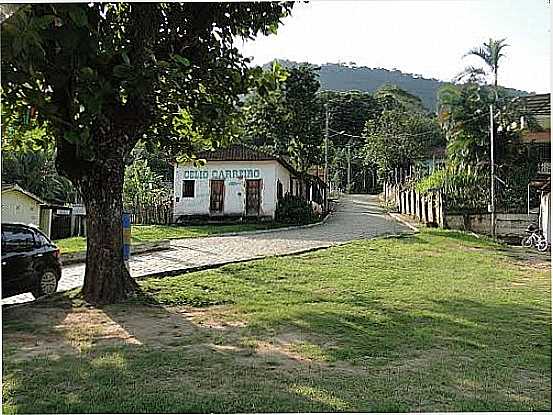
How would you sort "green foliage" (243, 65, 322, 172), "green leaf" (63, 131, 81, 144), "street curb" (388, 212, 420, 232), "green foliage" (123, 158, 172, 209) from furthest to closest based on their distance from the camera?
"green foliage" (123, 158, 172, 209), "green foliage" (243, 65, 322, 172), "street curb" (388, 212, 420, 232), "green leaf" (63, 131, 81, 144)

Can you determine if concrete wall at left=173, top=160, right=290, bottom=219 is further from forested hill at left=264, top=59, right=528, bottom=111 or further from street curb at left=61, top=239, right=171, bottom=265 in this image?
street curb at left=61, top=239, right=171, bottom=265

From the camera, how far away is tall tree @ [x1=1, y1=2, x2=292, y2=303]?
5914mm

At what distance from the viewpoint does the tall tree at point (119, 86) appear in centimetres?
591

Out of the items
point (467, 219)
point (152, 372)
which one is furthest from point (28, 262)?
point (467, 219)

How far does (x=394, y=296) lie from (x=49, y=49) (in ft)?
15.9

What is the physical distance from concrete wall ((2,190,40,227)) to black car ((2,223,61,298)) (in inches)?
120

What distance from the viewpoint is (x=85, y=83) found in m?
6.00

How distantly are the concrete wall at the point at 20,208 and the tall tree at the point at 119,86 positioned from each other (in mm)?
3627

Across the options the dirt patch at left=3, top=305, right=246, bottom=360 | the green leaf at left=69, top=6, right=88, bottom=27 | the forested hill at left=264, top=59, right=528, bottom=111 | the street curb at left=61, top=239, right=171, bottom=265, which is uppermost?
the forested hill at left=264, top=59, right=528, bottom=111

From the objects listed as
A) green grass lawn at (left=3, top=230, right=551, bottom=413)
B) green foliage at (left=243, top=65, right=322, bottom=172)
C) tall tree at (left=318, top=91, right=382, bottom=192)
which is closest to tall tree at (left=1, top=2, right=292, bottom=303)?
green grass lawn at (left=3, top=230, right=551, bottom=413)

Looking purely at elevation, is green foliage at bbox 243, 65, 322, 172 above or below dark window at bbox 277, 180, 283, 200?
above

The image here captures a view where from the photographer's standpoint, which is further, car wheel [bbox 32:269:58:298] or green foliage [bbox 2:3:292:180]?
car wheel [bbox 32:269:58:298]

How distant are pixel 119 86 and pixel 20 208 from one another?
246 inches

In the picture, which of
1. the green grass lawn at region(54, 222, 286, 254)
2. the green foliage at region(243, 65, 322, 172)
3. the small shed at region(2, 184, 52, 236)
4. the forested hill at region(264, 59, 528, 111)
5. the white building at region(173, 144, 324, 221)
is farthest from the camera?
the white building at region(173, 144, 324, 221)
